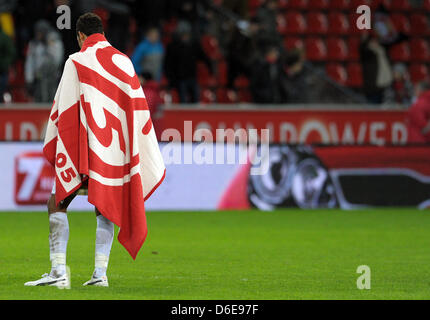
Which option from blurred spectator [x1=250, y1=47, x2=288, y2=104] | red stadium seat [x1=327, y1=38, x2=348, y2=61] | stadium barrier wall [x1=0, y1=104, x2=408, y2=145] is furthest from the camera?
red stadium seat [x1=327, y1=38, x2=348, y2=61]

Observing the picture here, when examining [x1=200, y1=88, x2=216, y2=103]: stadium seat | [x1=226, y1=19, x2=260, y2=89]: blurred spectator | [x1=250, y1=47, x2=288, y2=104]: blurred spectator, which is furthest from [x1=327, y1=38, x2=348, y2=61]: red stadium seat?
[x1=250, y1=47, x2=288, y2=104]: blurred spectator

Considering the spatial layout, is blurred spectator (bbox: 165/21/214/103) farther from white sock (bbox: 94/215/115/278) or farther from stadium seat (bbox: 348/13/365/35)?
white sock (bbox: 94/215/115/278)

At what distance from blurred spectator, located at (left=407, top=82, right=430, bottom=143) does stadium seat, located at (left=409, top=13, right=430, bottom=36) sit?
7.62m

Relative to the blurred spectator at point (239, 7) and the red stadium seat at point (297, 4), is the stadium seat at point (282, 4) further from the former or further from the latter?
the blurred spectator at point (239, 7)

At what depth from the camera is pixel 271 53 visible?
22.7m

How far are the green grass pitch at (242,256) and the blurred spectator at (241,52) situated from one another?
582 centimetres

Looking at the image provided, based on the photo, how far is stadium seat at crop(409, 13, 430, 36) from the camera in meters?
28.6

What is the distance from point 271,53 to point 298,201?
15.2 feet

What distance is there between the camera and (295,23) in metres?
27.3

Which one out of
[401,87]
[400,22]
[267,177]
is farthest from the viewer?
[400,22]

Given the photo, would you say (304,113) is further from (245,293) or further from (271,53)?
(245,293)

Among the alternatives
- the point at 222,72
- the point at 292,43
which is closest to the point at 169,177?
the point at 222,72

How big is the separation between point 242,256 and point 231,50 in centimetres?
1186

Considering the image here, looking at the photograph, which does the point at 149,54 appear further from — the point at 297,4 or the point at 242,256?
the point at 242,256
